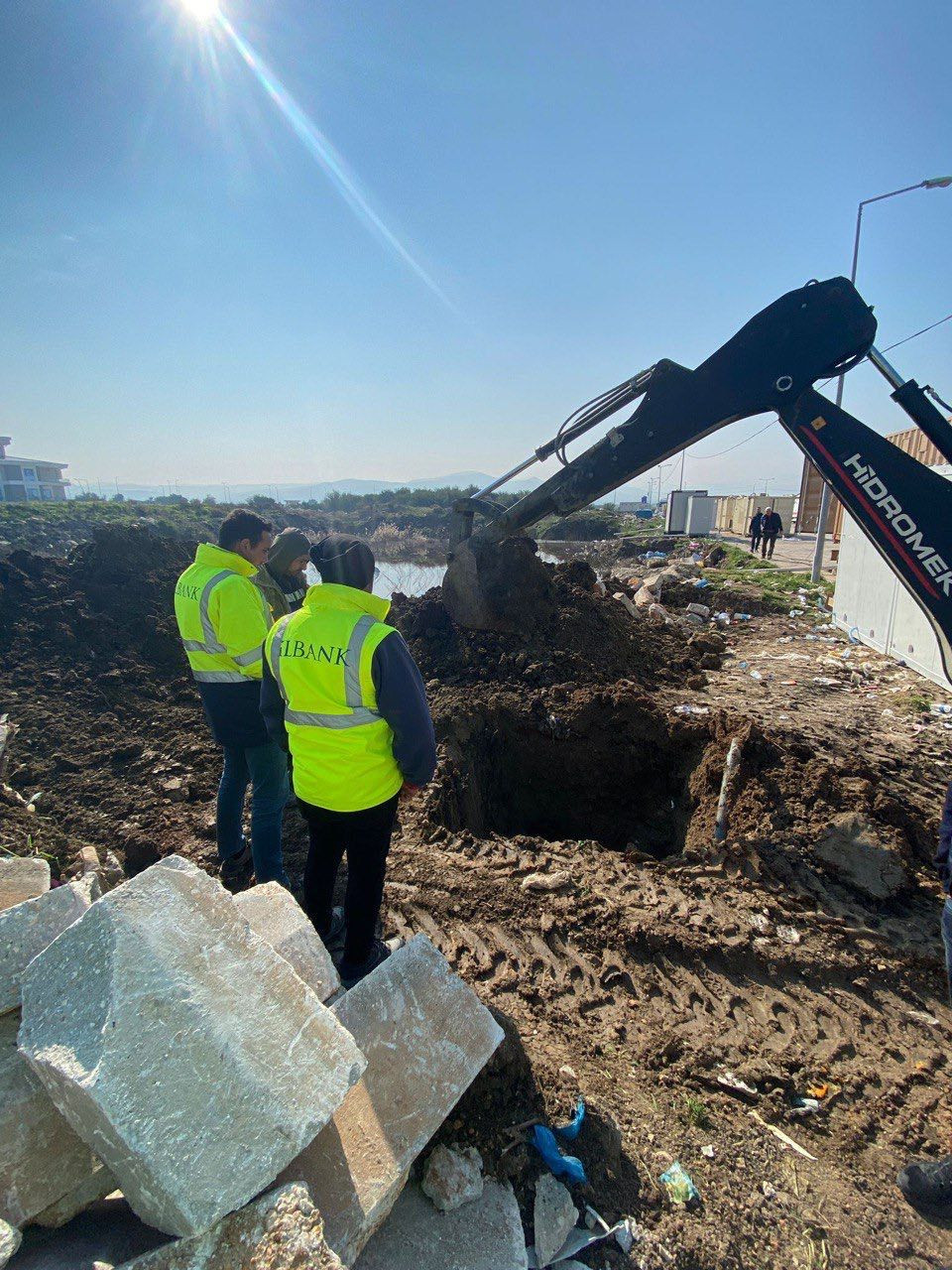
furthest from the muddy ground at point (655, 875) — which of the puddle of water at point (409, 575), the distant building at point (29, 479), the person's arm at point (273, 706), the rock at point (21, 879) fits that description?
the distant building at point (29, 479)

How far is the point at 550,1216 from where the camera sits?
6.24 ft

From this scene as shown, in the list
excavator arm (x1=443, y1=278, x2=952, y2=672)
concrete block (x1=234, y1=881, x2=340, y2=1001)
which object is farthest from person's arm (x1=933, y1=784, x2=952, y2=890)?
concrete block (x1=234, y1=881, x2=340, y2=1001)

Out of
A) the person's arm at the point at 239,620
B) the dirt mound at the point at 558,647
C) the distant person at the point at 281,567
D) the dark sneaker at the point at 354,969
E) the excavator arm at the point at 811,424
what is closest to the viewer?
the dark sneaker at the point at 354,969

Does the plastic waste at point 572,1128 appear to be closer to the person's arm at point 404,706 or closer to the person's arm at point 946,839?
Result: the person's arm at point 404,706

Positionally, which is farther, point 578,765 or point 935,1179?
point 578,765

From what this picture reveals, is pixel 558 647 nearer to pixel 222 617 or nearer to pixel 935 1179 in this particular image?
pixel 222 617

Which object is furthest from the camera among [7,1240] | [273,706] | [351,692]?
[273,706]

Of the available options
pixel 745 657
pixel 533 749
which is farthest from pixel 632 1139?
pixel 745 657

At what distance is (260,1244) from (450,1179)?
2.52 feet

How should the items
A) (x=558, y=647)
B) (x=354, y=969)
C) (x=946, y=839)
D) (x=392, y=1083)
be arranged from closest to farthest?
1. (x=392, y=1083)
2. (x=946, y=839)
3. (x=354, y=969)
4. (x=558, y=647)

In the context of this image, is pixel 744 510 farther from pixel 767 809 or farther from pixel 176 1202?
pixel 176 1202

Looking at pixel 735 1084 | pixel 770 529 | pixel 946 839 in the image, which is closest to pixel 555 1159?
pixel 735 1084

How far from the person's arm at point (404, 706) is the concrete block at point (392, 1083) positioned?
0.68 meters

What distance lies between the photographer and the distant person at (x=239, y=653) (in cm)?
340
